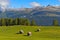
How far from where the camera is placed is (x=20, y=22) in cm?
14800

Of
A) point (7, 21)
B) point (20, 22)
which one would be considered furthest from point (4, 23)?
point (20, 22)

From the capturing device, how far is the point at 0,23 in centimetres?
14812

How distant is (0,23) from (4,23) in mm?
3750

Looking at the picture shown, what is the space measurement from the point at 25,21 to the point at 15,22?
29.0ft

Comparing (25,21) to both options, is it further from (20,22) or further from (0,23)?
(0,23)

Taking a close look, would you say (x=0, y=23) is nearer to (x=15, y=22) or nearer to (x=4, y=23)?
(x=4, y=23)

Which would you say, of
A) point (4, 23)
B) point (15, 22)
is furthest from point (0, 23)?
point (15, 22)

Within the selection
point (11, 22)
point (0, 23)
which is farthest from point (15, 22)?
point (0, 23)

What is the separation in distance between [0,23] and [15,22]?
13.1 meters

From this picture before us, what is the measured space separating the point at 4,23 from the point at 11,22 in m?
5.89

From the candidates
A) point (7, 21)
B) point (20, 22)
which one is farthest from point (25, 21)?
point (7, 21)

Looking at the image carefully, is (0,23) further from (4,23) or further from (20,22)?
(20,22)

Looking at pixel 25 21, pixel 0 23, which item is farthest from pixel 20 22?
pixel 0 23

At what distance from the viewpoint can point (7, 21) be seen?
14838 cm
